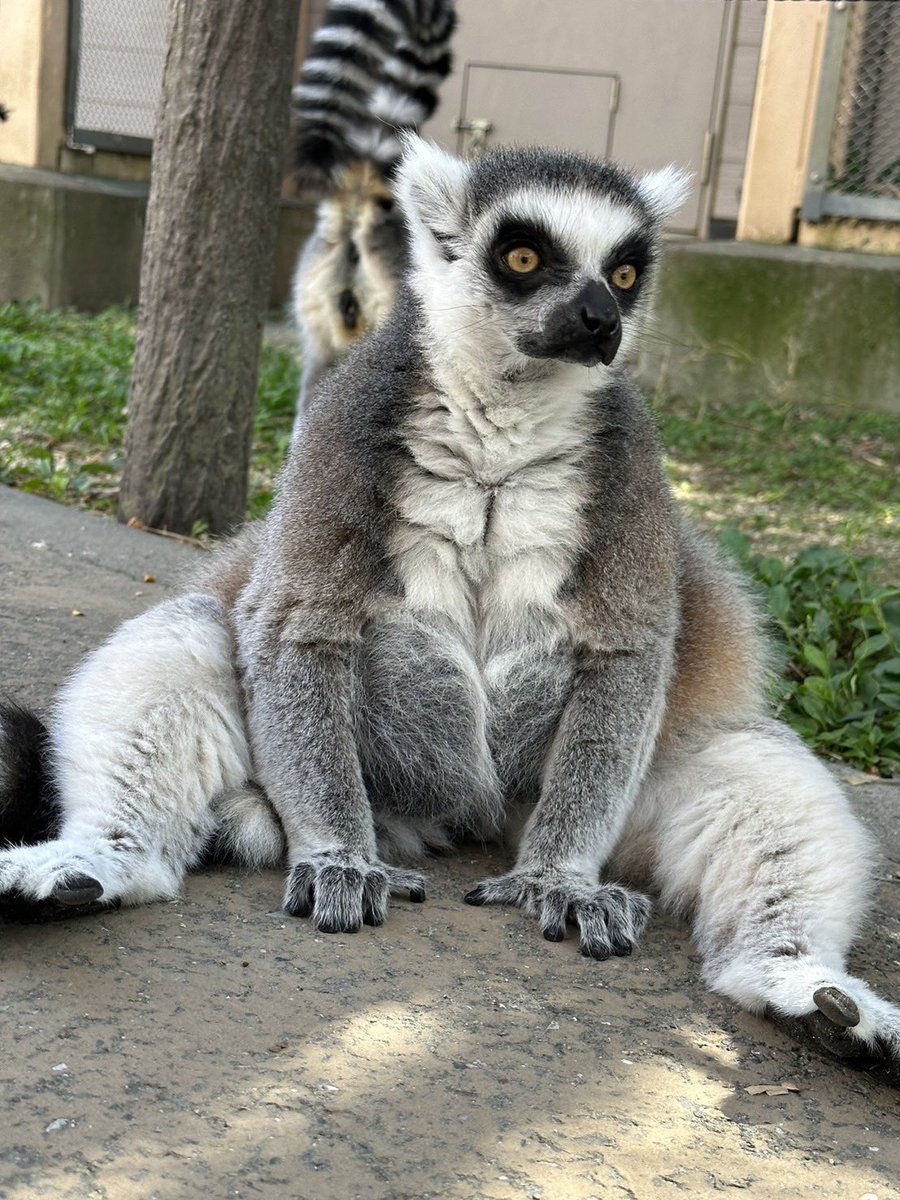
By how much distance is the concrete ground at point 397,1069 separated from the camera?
→ 1911 mm

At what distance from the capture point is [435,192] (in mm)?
3064

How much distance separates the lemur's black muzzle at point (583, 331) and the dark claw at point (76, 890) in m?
1.34

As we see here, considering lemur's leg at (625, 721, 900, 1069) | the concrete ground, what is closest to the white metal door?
lemur's leg at (625, 721, 900, 1069)

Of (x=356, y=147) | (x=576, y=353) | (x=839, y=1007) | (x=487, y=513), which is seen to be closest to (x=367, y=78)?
(x=356, y=147)

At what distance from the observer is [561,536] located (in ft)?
9.20

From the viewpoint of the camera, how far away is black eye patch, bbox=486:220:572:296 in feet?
9.41

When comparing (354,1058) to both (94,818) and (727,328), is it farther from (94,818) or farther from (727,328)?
(727,328)

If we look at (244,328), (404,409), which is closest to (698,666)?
(404,409)

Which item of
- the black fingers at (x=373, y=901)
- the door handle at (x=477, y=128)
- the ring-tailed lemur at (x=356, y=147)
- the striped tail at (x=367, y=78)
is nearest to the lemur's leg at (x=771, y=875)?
the black fingers at (x=373, y=901)

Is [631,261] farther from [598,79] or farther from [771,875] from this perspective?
[598,79]

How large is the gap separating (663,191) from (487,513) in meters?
0.94

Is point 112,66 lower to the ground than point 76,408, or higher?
higher

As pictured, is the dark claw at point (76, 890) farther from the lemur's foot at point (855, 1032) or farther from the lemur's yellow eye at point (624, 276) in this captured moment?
the lemur's yellow eye at point (624, 276)

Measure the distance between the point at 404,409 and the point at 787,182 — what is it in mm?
7233
